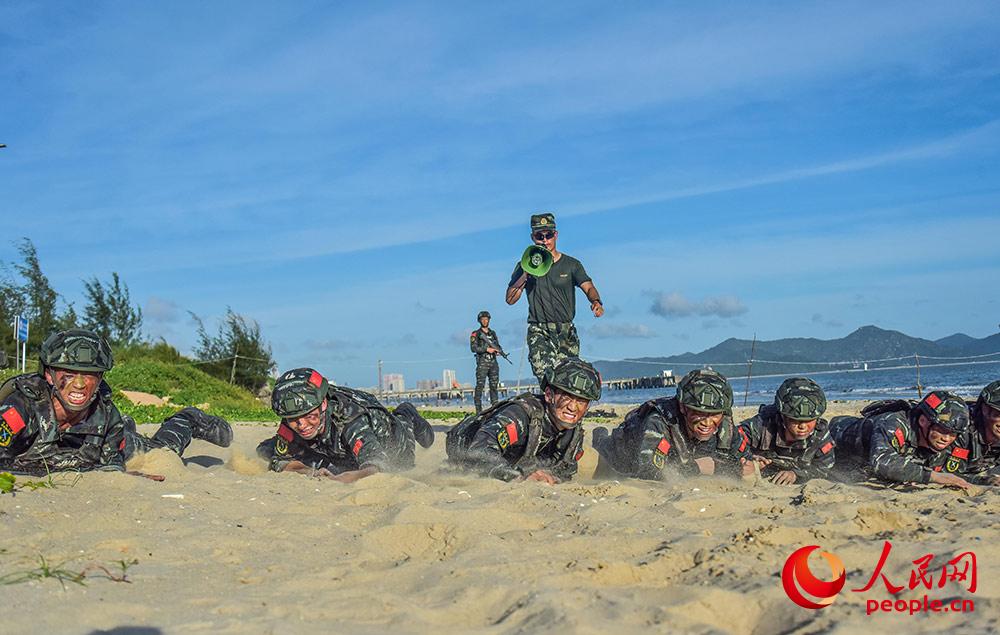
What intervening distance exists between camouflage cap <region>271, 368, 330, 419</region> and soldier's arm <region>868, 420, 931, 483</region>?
14.9ft

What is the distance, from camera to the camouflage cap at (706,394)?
25.9 ft

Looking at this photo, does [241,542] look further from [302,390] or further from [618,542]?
[302,390]

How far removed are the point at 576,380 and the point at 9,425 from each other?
4.25m

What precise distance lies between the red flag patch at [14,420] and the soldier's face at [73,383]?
12.5 inches

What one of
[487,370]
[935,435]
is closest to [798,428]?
[935,435]

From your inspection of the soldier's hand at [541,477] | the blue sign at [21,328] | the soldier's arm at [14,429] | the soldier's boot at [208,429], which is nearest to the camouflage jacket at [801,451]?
the soldier's hand at [541,477]

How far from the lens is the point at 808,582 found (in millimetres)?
4066

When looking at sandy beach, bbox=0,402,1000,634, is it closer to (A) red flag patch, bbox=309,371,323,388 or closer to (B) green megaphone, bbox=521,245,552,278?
(A) red flag patch, bbox=309,371,323,388

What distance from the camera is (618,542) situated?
4816 mm

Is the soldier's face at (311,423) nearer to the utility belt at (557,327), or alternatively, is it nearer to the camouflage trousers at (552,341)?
the camouflage trousers at (552,341)

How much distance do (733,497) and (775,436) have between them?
2466 millimetres

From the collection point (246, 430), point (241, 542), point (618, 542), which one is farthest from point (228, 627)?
point (246, 430)

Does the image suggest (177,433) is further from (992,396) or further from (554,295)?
(992,396)

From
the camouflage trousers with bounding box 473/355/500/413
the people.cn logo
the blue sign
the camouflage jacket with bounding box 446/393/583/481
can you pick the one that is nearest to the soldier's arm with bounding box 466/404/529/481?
the camouflage jacket with bounding box 446/393/583/481
